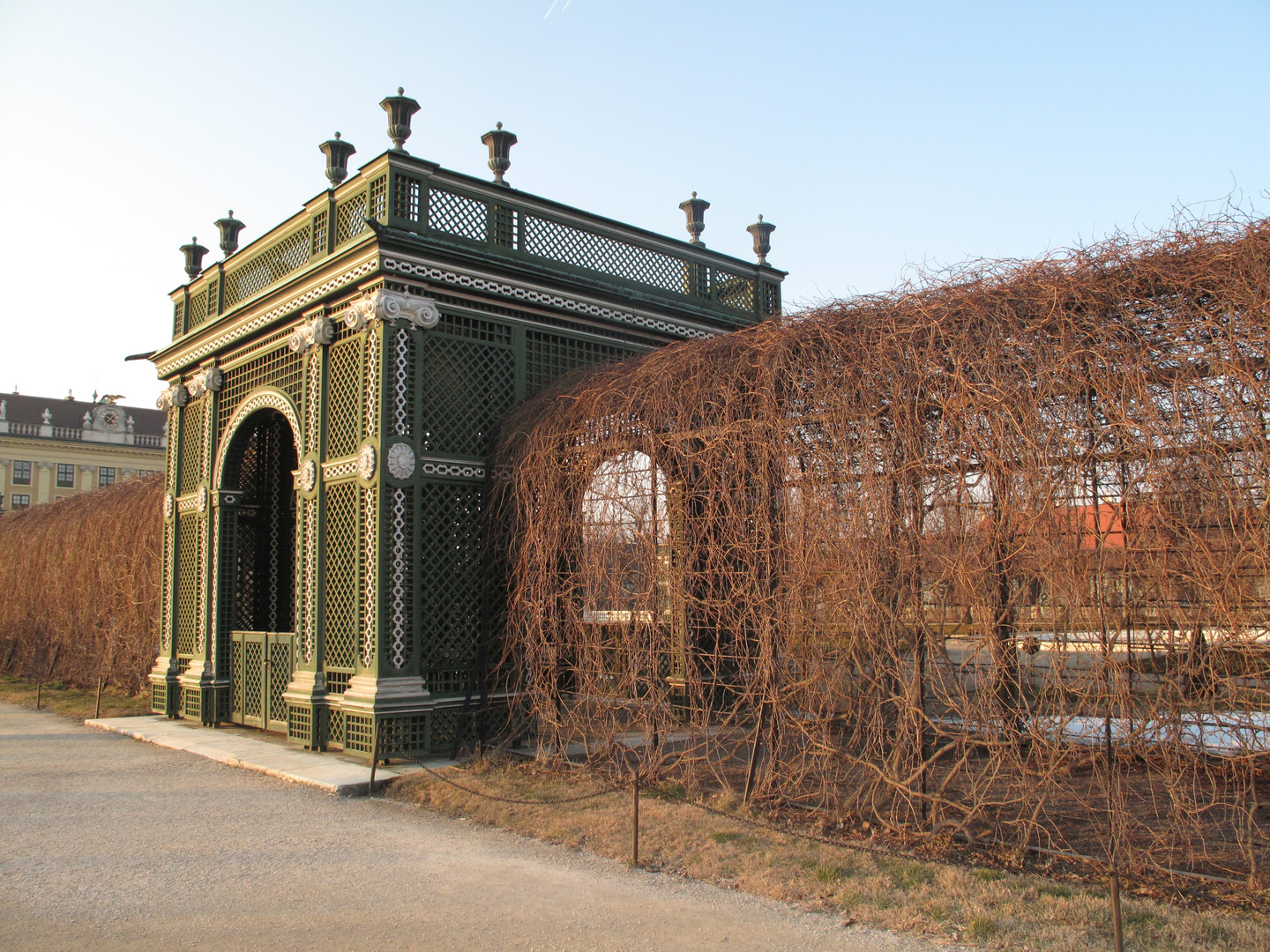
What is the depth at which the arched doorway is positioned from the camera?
1215 cm

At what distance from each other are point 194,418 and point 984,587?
11.5 meters

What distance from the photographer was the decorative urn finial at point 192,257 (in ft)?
47.5

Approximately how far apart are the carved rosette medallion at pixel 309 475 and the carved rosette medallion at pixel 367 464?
3.38 feet

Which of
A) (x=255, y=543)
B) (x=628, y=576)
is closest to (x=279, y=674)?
(x=255, y=543)

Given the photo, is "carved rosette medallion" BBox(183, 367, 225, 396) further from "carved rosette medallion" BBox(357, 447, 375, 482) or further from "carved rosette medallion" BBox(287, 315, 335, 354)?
"carved rosette medallion" BBox(357, 447, 375, 482)

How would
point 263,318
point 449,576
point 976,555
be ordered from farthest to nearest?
point 263,318 < point 449,576 < point 976,555

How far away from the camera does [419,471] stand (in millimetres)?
9531

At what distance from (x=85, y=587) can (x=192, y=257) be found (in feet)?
27.2

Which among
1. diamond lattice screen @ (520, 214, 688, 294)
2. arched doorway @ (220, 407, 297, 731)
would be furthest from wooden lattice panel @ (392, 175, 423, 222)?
arched doorway @ (220, 407, 297, 731)

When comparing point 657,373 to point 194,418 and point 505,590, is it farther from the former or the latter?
point 194,418

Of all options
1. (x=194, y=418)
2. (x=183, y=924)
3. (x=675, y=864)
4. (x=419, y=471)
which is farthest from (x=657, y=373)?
(x=194, y=418)

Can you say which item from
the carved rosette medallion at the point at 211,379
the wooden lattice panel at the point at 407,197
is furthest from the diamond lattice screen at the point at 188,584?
the wooden lattice panel at the point at 407,197

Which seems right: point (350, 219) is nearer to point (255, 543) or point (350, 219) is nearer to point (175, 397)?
point (255, 543)

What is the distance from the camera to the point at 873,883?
514 cm
